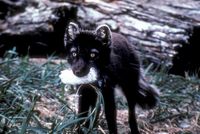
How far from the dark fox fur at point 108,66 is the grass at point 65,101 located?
0.20 meters

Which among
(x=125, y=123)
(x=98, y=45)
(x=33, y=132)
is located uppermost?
(x=98, y=45)

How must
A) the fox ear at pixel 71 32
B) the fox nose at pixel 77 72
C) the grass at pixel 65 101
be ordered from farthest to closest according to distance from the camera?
the grass at pixel 65 101 < the fox ear at pixel 71 32 < the fox nose at pixel 77 72

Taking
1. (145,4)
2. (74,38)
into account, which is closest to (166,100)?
(145,4)

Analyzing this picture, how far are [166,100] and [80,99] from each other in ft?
5.29

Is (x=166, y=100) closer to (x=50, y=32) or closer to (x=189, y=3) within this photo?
(x=189, y=3)

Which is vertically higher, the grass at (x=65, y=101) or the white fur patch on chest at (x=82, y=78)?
the white fur patch on chest at (x=82, y=78)

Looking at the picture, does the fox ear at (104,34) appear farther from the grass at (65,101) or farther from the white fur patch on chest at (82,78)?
the grass at (65,101)

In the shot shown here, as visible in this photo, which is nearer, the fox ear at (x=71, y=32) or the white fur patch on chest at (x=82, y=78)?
the white fur patch on chest at (x=82, y=78)

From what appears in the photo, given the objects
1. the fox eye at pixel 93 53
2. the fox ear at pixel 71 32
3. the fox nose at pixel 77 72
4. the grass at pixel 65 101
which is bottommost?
the grass at pixel 65 101

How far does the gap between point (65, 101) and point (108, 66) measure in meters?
0.74

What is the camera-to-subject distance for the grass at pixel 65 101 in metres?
4.35

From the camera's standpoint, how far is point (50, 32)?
7219mm

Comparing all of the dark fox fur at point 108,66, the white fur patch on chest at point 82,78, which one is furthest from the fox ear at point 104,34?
the white fur patch on chest at point 82,78

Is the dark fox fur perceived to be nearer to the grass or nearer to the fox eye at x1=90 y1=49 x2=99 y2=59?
the fox eye at x1=90 y1=49 x2=99 y2=59
